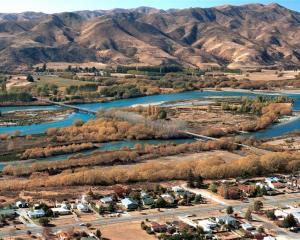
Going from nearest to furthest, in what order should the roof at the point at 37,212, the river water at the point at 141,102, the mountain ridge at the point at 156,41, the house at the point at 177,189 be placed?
the roof at the point at 37,212 < the house at the point at 177,189 < the river water at the point at 141,102 < the mountain ridge at the point at 156,41

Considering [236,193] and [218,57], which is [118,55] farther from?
[236,193]

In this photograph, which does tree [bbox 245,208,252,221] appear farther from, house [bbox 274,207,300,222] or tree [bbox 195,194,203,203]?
tree [bbox 195,194,203,203]

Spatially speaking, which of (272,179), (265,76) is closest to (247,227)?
(272,179)

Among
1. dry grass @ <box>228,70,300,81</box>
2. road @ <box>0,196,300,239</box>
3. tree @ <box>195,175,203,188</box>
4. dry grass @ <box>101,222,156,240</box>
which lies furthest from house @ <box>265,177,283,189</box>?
dry grass @ <box>228,70,300,81</box>

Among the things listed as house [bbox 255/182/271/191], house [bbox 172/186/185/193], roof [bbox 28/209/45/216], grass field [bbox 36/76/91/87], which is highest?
grass field [bbox 36/76/91/87]

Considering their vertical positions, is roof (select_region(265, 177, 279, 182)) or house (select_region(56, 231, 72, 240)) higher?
roof (select_region(265, 177, 279, 182))

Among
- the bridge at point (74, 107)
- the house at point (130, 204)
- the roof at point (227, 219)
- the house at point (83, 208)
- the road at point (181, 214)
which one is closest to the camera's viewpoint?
the road at point (181, 214)

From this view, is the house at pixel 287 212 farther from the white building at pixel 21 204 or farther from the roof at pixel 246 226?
the white building at pixel 21 204

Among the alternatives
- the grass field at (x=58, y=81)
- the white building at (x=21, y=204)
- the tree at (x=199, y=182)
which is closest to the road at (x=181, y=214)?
the white building at (x=21, y=204)
